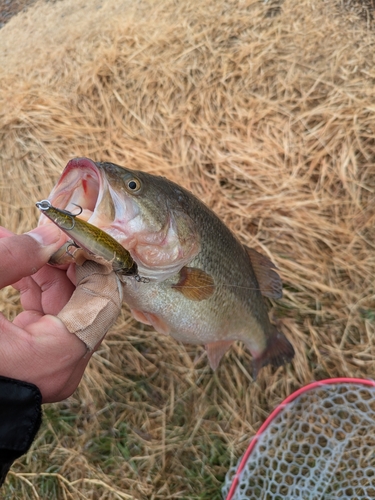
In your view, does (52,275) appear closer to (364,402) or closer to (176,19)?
(364,402)

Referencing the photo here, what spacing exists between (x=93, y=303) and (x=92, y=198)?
1.22ft

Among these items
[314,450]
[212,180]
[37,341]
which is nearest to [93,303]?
[37,341]

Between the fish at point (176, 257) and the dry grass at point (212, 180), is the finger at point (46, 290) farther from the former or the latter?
the dry grass at point (212, 180)

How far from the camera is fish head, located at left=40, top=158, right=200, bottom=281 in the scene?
1.40m

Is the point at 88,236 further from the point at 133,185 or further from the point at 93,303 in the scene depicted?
the point at 133,185

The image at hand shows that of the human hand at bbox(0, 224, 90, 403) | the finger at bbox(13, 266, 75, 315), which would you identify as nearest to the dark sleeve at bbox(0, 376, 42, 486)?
the human hand at bbox(0, 224, 90, 403)

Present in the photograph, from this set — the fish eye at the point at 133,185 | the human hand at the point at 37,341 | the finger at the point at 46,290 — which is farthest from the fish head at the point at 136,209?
the finger at the point at 46,290

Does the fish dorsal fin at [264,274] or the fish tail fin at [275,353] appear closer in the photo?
the fish dorsal fin at [264,274]

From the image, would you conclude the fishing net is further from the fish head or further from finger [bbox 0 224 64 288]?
finger [bbox 0 224 64 288]

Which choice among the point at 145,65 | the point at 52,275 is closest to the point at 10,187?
the point at 145,65

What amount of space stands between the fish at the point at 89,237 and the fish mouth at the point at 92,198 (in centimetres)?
18

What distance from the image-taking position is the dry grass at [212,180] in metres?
2.65

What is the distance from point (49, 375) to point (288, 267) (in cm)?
184

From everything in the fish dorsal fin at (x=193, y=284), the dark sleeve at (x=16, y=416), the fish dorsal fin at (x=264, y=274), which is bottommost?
the fish dorsal fin at (x=264, y=274)
